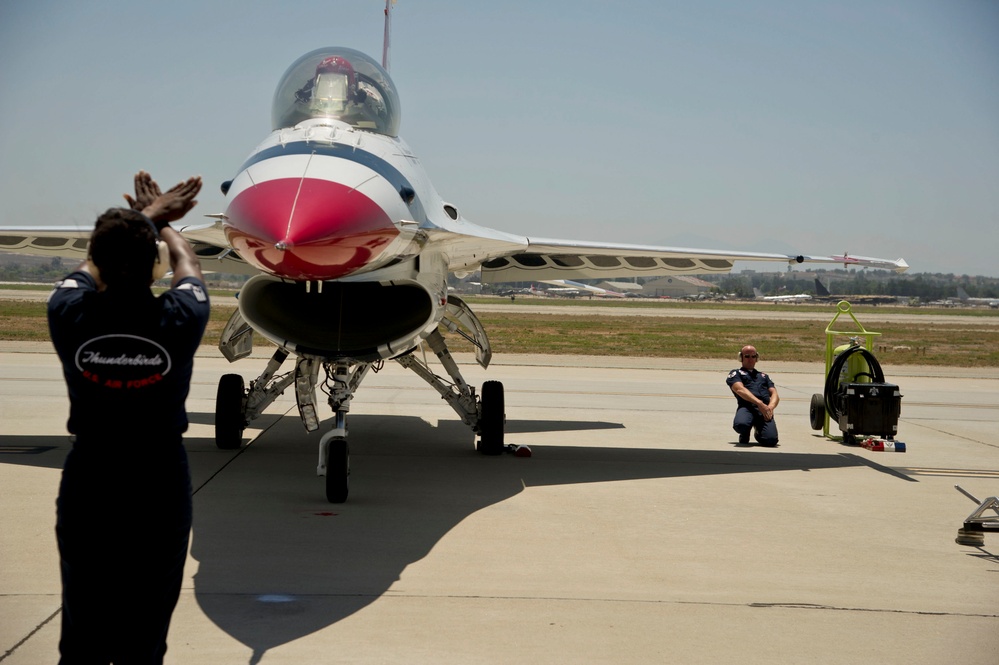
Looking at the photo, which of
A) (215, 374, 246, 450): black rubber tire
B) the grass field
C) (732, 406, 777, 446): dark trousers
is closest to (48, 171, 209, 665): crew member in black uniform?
(215, 374, 246, 450): black rubber tire

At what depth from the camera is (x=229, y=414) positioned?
10133 mm

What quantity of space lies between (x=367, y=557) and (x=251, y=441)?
534cm

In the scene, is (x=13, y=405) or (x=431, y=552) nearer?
(x=431, y=552)

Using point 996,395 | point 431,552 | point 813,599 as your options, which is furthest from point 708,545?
point 996,395

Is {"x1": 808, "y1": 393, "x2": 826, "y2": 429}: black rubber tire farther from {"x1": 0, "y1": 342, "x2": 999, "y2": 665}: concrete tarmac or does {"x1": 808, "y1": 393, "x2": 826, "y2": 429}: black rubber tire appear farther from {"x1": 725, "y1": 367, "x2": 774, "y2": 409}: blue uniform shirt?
{"x1": 725, "y1": 367, "x2": 774, "y2": 409}: blue uniform shirt

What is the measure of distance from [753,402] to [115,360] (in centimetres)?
951

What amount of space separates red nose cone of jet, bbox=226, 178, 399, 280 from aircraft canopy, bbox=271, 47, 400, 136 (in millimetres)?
2111

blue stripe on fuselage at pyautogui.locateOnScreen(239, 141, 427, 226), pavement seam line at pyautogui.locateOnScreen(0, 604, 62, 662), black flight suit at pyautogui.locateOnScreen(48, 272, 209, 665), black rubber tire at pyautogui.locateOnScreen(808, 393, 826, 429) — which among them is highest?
blue stripe on fuselage at pyautogui.locateOnScreen(239, 141, 427, 226)

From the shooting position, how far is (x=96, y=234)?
10.1 feet

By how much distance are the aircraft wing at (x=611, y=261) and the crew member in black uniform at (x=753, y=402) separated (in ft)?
4.37

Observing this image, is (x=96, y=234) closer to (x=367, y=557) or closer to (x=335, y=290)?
(x=367, y=557)

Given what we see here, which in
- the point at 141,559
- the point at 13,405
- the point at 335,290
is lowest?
the point at 13,405

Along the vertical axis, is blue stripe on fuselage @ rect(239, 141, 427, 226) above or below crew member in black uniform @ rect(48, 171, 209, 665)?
above

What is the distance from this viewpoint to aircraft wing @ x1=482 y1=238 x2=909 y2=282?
10.8m
